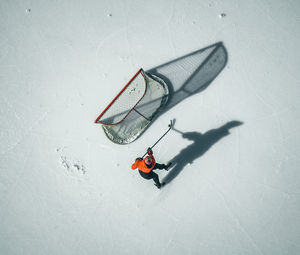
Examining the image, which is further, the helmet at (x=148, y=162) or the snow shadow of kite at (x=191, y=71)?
the snow shadow of kite at (x=191, y=71)

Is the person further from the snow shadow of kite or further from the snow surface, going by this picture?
the snow shadow of kite

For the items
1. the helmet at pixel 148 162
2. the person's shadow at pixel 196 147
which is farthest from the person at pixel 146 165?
the person's shadow at pixel 196 147

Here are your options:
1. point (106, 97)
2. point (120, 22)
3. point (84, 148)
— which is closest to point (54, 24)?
point (120, 22)

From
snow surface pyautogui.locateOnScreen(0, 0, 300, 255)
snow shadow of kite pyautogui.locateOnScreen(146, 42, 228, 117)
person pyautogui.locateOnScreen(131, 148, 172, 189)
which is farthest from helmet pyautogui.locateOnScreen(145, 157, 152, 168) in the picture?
snow shadow of kite pyautogui.locateOnScreen(146, 42, 228, 117)

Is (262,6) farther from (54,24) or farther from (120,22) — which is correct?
(54,24)

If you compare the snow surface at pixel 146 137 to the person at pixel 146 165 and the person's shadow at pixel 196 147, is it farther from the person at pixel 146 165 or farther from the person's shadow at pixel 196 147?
the person at pixel 146 165
